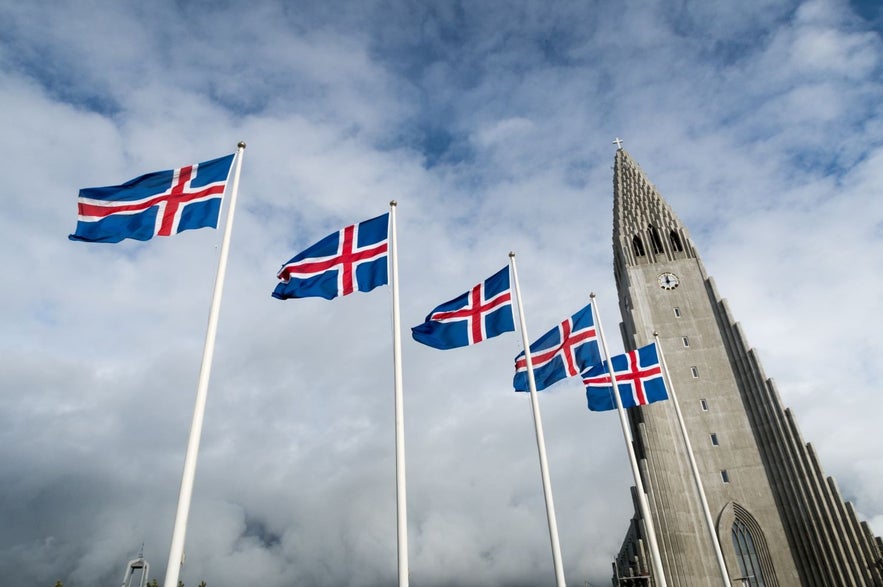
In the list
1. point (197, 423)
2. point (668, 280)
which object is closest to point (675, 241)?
point (668, 280)

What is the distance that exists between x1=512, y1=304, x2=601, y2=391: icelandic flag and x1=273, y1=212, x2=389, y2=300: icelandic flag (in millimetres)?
8161

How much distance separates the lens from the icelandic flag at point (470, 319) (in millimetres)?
21484

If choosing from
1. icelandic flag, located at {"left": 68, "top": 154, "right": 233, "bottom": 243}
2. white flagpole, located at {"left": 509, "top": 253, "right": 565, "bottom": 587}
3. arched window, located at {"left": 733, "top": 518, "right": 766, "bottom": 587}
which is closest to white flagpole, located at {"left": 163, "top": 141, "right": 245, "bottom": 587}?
icelandic flag, located at {"left": 68, "top": 154, "right": 233, "bottom": 243}

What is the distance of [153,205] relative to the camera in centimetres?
1705

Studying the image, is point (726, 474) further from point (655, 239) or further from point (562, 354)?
point (562, 354)

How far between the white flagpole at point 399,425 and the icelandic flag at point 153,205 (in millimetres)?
6078

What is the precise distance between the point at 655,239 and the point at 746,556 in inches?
1317

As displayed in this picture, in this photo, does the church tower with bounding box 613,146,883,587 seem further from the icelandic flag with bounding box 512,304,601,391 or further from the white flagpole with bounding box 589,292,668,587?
the icelandic flag with bounding box 512,304,601,391

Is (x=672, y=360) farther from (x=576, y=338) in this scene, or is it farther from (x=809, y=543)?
(x=576, y=338)

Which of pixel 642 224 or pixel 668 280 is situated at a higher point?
pixel 642 224

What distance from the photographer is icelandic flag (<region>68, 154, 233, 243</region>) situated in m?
16.5

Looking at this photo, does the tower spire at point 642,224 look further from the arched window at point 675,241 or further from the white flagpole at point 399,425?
the white flagpole at point 399,425

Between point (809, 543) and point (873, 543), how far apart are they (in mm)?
3839

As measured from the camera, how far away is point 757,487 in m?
43.6
